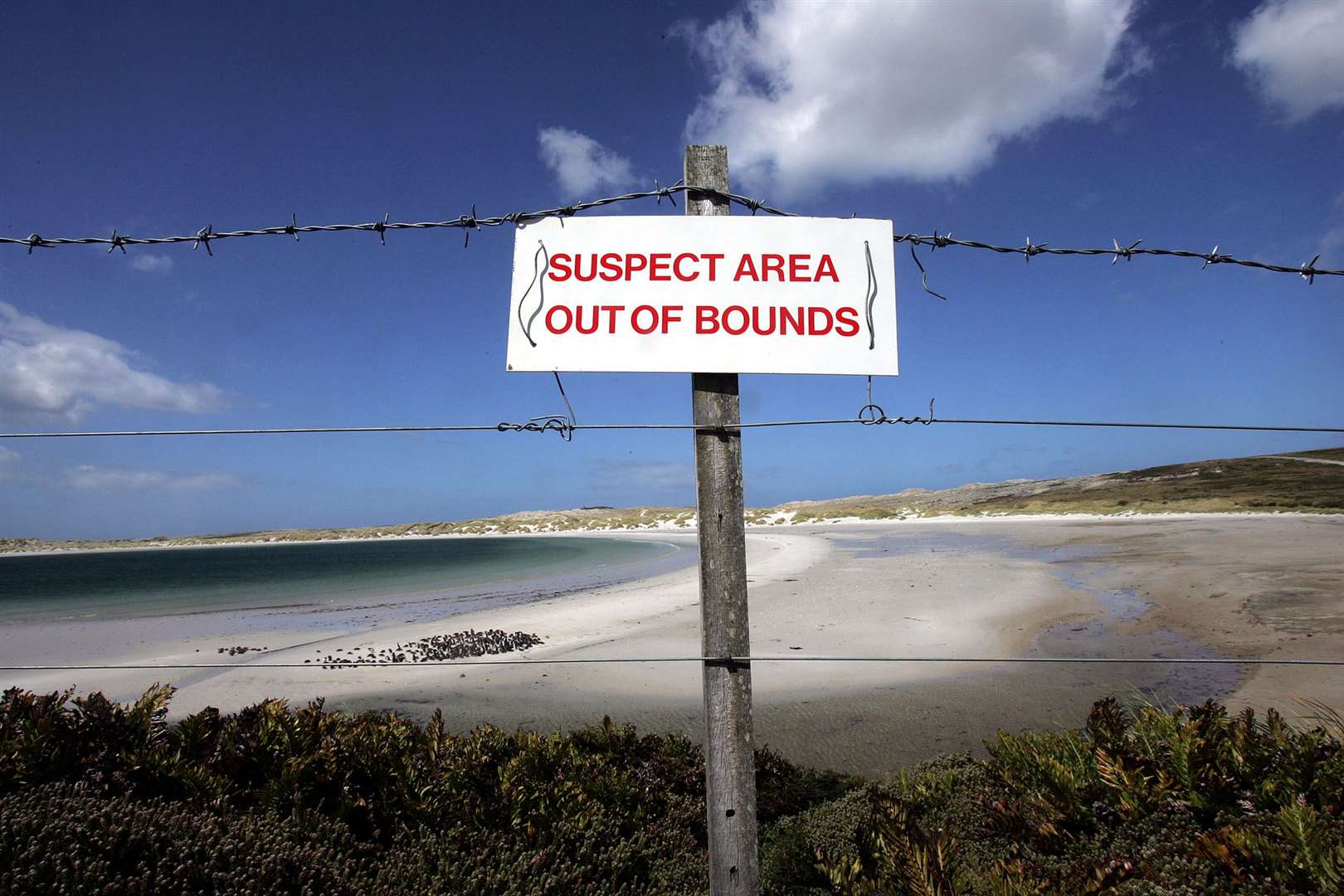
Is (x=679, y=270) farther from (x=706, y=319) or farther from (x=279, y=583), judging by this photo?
(x=279, y=583)

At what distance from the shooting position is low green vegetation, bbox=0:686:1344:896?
7.72 ft

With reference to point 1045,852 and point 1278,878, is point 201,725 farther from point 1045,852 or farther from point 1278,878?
point 1278,878

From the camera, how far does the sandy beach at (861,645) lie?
264 inches

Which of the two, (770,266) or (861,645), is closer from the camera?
(770,266)

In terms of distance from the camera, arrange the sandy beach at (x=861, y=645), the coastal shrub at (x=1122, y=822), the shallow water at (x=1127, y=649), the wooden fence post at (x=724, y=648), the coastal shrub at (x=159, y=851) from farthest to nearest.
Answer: the shallow water at (x=1127, y=649) < the sandy beach at (x=861, y=645) < the wooden fence post at (x=724, y=648) < the coastal shrub at (x=1122, y=822) < the coastal shrub at (x=159, y=851)

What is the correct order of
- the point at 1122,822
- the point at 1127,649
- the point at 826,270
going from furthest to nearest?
the point at 1127,649
the point at 1122,822
the point at 826,270

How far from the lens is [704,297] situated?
2.65m

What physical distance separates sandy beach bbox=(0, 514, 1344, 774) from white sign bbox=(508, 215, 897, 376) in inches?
165

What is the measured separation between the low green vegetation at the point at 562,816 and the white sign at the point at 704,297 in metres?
2.06

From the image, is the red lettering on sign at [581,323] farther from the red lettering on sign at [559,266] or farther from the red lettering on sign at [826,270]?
the red lettering on sign at [826,270]

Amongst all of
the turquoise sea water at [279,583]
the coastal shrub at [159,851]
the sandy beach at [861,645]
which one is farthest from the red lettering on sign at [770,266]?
the turquoise sea water at [279,583]

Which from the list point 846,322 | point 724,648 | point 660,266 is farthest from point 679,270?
point 724,648

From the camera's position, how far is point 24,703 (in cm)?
340

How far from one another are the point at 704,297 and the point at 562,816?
2562mm
